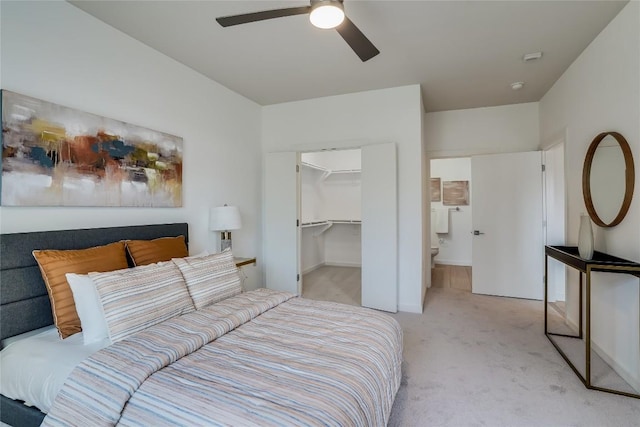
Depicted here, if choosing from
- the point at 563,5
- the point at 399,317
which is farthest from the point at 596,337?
the point at 563,5

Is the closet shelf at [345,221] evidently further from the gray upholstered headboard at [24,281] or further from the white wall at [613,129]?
the gray upholstered headboard at [24,281]

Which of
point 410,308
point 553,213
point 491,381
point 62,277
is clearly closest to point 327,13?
point 62,277

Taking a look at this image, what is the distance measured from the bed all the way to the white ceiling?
177 cm

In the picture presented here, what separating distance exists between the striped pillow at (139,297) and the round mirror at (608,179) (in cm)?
319

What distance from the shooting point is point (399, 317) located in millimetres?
3520

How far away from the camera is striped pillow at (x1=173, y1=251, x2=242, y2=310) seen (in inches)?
81.3

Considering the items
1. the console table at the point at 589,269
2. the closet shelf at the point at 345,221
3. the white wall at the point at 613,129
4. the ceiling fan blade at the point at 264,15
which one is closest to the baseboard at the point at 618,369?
the white wall at the point at 613,129

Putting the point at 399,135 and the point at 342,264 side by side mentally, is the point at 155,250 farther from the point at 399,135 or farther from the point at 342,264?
the point at 342,264

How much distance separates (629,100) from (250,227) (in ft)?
12.8

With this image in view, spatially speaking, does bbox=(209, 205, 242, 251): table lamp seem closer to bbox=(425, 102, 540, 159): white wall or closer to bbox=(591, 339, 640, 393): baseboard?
bbox=(425, 102, 540, 159): white wall

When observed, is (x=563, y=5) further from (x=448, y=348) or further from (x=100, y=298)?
(x=100, y=298)

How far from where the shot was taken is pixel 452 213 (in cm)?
645

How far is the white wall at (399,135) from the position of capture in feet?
12.0

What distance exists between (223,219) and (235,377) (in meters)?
2.19
